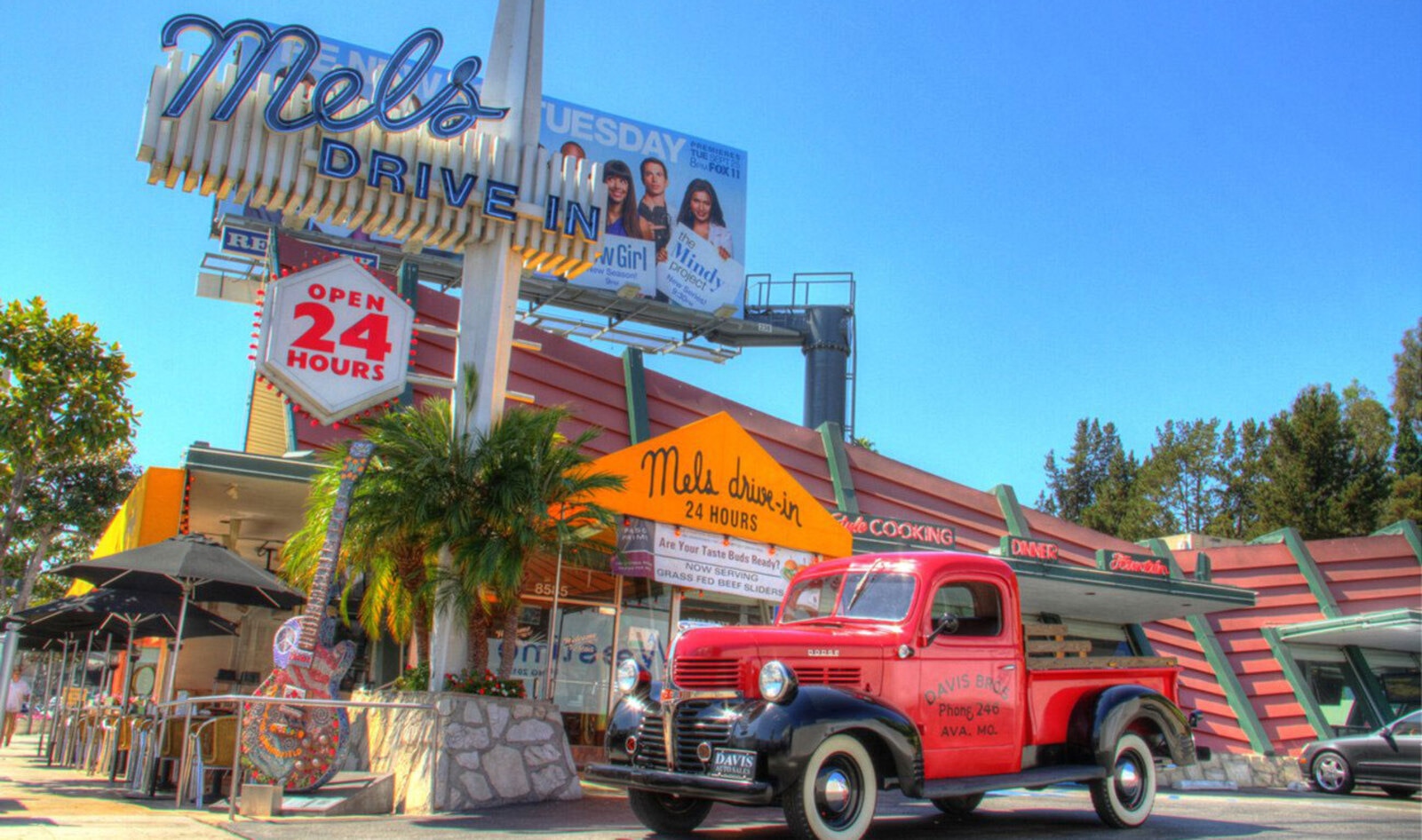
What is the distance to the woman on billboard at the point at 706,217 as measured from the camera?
3108cm

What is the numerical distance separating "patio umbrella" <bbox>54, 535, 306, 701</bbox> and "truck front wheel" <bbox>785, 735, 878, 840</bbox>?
6.85 m

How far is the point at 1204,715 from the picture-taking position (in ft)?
74.3

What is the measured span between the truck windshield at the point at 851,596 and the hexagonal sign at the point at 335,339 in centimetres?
669

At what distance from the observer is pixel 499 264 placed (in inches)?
521

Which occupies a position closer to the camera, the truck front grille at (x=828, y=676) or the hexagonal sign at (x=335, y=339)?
the truck front grille at (x=828, y=676)

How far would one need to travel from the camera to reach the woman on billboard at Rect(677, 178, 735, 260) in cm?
3108

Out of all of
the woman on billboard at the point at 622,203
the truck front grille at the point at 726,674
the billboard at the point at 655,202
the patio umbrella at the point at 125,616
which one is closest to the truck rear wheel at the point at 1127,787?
the truck front grille at the point at 726,674

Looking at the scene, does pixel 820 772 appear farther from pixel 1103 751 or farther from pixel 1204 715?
pixel 1204 715

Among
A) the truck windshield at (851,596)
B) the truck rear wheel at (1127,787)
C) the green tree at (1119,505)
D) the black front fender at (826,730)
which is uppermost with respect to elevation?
the green tree at (1119,505)

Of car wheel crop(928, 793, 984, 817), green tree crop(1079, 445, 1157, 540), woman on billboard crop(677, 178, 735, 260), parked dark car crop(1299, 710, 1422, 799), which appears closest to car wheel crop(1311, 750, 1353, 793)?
parked dark car crop(1299, 710, 1422, 799)

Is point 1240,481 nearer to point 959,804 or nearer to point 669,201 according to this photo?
point 669,201

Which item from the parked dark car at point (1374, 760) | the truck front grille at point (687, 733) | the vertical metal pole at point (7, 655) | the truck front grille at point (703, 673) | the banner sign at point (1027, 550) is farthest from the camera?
the banner sign at point (1027, 550)

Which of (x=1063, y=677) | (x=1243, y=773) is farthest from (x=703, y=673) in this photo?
(x=1243, y=773)

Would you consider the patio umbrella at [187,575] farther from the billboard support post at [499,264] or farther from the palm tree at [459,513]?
the billboard support post at [499,264]
